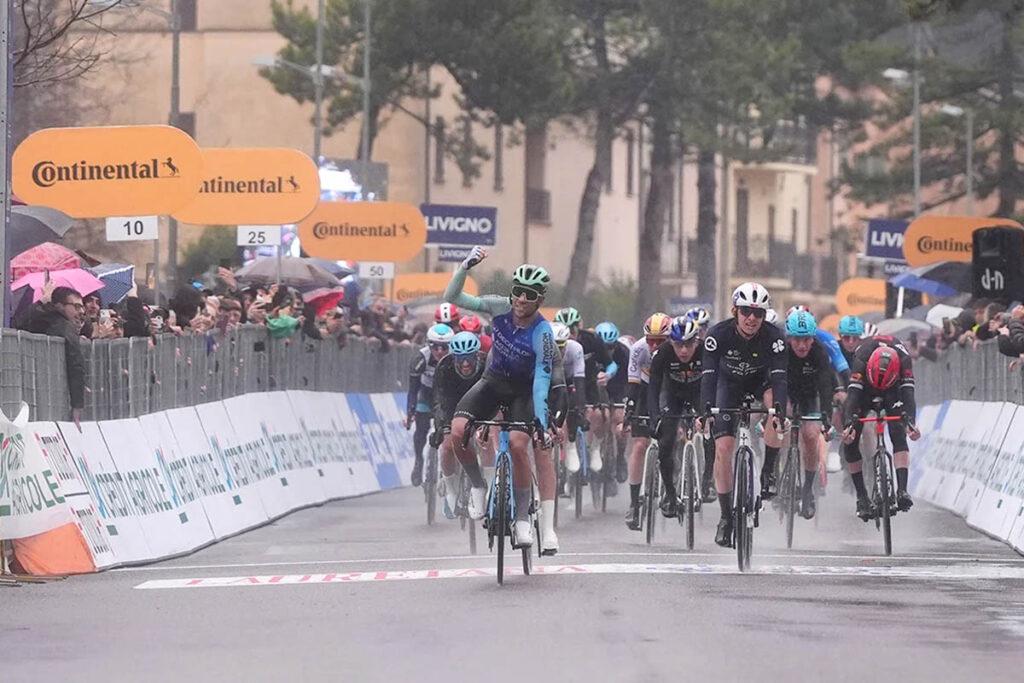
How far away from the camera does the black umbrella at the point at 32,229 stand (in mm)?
22625

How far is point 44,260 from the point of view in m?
22.9

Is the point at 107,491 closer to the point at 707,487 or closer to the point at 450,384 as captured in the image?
the point at 450,384

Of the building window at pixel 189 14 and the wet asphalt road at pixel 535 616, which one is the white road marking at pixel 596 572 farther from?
the building window at pixel 189 14

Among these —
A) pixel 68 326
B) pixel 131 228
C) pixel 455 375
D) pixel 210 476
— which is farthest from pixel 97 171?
pixel 68 326

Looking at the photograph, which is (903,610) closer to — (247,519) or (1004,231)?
(247,519)

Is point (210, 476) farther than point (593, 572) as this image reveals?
Yes

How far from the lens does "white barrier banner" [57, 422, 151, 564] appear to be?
60.5 ft

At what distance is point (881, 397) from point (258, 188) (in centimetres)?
900

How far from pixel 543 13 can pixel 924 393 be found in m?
20.9

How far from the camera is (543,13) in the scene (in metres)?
54.0

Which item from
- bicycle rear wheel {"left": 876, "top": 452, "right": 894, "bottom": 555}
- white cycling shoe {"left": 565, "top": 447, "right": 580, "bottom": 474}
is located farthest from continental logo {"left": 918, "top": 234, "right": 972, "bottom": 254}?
bicycle rear wheel {"left": 876, "top": 452, "right": 894, "bottom": 555}

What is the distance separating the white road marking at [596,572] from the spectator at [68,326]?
1.89 meters

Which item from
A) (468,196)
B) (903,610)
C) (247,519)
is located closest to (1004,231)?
(247,519)

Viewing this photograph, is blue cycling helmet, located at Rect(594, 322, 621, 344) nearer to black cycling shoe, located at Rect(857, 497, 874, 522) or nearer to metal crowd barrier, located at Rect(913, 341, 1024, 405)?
metal crowd barrier, located at Rect(913, 341, 1024, 405)
